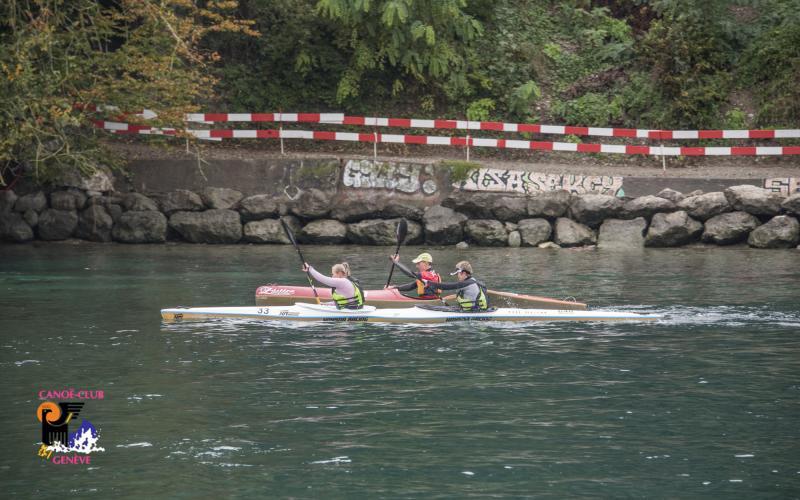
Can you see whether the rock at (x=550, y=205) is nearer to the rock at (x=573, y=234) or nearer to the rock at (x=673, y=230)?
the rock at (x=573, y=234)

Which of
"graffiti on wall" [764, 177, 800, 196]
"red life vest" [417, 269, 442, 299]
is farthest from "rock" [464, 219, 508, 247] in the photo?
"red life vest" [417, 269, 442, 299]

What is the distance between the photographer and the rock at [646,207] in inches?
1106

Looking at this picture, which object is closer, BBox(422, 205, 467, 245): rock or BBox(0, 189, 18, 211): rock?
BBox(422, 205, 467, 245): rock

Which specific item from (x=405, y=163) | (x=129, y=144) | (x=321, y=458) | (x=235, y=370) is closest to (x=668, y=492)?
(x=321, y=458)

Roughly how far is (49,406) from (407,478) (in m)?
4.64

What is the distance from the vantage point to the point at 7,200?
29844 millimetres

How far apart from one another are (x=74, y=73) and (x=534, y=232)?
1210cm

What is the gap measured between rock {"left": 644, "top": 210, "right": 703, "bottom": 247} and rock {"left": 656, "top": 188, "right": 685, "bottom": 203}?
0.40 metres

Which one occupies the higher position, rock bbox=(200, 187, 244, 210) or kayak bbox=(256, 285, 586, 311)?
rock bbox=(200, 187, 244, 210)

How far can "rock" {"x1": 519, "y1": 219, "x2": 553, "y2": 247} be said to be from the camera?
94.2ft

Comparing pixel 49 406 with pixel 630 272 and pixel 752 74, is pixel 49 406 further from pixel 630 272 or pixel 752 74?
pixel 752 74

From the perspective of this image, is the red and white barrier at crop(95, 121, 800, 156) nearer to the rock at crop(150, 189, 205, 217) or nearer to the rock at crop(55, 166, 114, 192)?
the rock at crop(55, 166, 114, 192)

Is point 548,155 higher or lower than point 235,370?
higher

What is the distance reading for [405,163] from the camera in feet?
99.1
